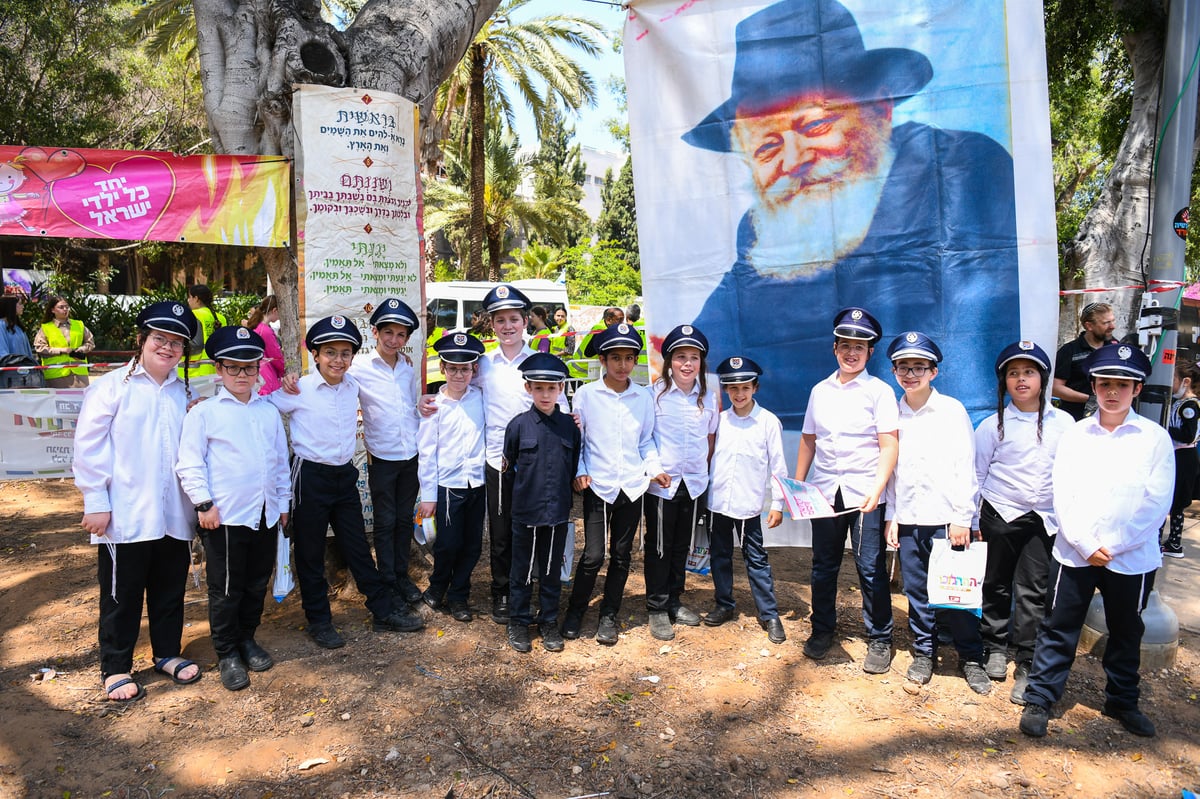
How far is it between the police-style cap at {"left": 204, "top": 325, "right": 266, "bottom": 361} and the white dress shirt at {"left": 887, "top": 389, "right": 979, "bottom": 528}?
11.1 ft

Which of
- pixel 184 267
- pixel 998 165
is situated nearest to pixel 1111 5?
pixel 998 165

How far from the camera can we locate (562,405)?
4.46 meters

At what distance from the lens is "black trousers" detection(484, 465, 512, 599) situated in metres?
4.50

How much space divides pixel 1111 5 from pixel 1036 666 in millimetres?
7323

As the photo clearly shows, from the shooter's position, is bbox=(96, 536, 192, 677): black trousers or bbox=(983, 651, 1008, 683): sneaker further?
bbox=(983, 651, 1008, 683): sneaker

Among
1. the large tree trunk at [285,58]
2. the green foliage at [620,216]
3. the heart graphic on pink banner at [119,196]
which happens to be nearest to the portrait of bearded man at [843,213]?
the large tree trunk at [285,58]

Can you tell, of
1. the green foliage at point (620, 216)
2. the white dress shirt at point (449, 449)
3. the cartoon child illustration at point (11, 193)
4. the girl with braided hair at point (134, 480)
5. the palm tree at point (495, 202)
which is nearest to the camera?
the girl with braided hair at point (134, 480)

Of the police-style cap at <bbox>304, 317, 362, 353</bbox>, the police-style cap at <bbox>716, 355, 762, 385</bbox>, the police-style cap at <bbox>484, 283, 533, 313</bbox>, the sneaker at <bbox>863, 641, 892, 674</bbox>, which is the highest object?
the police-style cap at <bbox>484, 283, 533, 313</bbox>

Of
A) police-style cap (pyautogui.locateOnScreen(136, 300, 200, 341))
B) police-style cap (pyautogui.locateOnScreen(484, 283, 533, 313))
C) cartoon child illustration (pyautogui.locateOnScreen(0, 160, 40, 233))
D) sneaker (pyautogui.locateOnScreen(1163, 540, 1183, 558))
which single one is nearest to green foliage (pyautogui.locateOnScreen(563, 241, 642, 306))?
sneaker (pyautogui.locateOnScreen(1163, 540, 1183, 558))

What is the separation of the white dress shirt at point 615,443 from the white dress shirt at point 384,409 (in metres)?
1.02

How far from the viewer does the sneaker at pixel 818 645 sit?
14.2 ft

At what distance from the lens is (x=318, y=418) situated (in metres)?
4.11

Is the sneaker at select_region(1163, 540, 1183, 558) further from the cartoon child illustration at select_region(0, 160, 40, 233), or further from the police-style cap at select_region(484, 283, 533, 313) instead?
the cartoon child illustration at select_region(0, 160, 40, 233)

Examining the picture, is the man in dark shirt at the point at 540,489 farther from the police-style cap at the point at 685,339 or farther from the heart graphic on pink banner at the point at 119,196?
the heart graphic on pink banner at the point at 119,196
